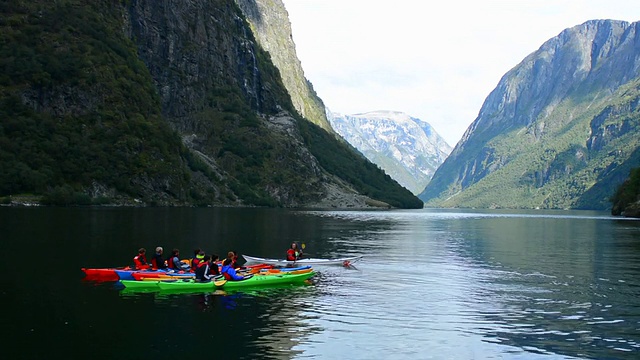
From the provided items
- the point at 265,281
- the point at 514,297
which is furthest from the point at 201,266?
the point at 514,297

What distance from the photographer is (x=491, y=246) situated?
93188 mm

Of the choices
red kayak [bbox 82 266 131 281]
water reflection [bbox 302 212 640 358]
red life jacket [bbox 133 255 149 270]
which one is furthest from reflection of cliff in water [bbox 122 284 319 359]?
A: red kayak [bbox 82 266 131 281]

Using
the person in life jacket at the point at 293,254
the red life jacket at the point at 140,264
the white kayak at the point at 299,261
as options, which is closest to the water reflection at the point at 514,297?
the white kayak at the point at 299,261

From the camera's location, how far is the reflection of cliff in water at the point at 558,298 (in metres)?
33.8

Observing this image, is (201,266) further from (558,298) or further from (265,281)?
(558,298)

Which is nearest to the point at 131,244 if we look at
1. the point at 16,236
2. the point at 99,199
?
the point at 16,236

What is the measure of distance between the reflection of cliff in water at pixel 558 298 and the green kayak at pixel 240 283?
1405 centimetres

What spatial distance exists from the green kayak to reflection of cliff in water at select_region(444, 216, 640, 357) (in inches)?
553

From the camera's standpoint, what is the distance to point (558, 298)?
4694 cm

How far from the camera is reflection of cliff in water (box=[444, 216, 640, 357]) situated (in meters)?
33.8

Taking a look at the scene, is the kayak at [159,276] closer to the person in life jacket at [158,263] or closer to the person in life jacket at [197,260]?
the person in life jacket at [197,260]

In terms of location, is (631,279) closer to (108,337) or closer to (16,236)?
(108,337)

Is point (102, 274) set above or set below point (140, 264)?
below

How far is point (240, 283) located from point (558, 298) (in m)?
23.3
